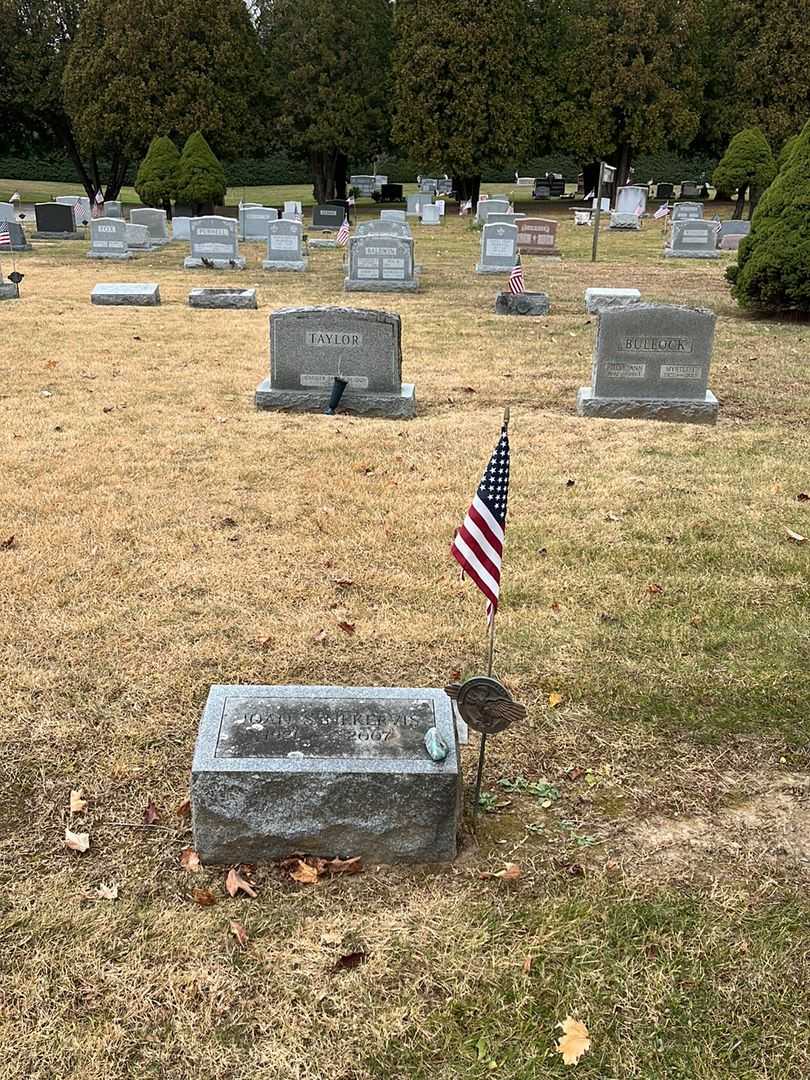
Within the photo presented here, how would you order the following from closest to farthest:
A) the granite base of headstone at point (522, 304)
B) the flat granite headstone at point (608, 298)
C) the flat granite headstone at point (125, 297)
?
the flat granite headstone at point (608, 298)
the granite base of headstone at point (522, 304)
the flat granite headstone at point (125, 297)

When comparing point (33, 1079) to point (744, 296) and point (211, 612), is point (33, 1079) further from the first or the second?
point (744, 296)

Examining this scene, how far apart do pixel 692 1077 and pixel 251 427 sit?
7.26 metres

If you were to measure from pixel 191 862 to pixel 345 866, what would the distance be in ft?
1.86

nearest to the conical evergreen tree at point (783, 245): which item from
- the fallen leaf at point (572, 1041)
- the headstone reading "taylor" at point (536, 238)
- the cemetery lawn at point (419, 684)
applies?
the cemetery lawn at point (419, 684)

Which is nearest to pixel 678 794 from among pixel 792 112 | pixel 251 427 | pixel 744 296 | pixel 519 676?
pixel 519 676

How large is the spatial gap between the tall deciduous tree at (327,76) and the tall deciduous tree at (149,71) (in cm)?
307

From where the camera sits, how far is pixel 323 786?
3393 millimetres

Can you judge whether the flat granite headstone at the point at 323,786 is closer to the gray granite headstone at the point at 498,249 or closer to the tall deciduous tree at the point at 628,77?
the gray granite headstone at the point at 498,249

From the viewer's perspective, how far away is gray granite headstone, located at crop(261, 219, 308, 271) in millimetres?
21594

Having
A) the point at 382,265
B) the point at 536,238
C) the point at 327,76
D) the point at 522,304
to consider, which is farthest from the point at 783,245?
the point at 327,76

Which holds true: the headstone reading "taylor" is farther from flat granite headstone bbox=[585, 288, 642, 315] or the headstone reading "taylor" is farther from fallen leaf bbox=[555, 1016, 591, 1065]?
fallen leaf bbox=[555, 1016, 591, 1065]

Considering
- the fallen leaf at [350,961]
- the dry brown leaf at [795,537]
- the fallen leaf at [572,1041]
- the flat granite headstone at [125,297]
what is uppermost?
the flat granite headstone at [125,297]

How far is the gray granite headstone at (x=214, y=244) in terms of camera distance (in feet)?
71.4

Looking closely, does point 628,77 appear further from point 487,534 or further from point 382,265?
point 487,534
